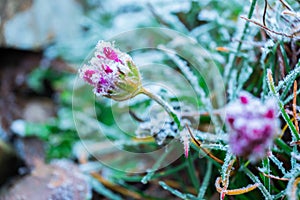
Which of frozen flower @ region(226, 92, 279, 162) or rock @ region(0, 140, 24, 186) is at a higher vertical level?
frozen flower @ region(226, 92, 279, 162)

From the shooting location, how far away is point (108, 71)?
0.43 metres

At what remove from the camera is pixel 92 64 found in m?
A: 0.44

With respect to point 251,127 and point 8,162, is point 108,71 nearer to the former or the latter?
point 251,127

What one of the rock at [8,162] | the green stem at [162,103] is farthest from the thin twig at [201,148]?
the rock at [8,162]

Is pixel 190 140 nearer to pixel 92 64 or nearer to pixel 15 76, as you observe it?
pixel 92 64

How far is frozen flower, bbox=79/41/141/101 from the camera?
1.42 ft

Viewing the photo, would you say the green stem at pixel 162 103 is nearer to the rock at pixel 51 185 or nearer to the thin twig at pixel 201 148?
the thin twig at pixel 201 148

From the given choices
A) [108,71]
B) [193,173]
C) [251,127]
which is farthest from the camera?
[193,173]

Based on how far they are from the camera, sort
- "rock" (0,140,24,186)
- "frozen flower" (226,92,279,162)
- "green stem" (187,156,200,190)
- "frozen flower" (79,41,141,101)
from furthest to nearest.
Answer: "rock" (0,140,24,186) → "green stem" (187,156,200,190) → "frozen flower" (79,41,141,101) → "frozen flower" (226,92,279,162)

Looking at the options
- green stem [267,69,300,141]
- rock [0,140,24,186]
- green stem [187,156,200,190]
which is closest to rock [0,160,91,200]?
rock [0,140,24,186]

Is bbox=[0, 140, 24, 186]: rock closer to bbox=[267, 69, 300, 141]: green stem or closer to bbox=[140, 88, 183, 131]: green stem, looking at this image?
bbox=[140, 88, 183, 131]: green stem

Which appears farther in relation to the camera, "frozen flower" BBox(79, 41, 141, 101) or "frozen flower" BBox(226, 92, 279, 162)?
"frozen flower" BBox(79, 41, 141, 101)

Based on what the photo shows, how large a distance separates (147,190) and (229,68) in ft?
0.75

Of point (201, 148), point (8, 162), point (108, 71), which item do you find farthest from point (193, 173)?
point (8, 162)
